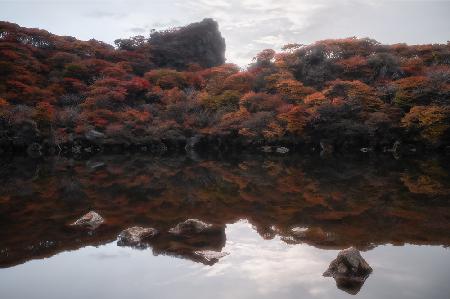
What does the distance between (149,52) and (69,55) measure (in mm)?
10916

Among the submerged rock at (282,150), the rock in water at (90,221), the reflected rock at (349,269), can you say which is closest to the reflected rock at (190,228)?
the rock in water at (90,221)

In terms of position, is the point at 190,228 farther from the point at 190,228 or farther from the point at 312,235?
the point at 312,235

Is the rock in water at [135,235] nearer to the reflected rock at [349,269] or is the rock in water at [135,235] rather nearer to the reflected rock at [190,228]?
the reflected rock at [190,228]

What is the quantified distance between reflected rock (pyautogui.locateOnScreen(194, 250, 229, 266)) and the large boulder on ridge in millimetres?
43641

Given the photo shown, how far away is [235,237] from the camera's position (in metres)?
8.77

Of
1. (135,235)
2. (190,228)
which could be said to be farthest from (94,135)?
(190,228)

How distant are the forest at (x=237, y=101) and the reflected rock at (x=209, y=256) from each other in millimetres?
22873

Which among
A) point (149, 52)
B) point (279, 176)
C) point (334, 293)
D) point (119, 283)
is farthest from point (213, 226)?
point (149, 52)

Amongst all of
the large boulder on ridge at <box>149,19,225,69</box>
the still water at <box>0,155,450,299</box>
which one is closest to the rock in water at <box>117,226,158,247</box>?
the still water at <box>0,155,450,299</box>

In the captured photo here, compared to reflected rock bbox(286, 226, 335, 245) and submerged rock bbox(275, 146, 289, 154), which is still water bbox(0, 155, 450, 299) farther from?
submerged rock bbox(275, 146, 289, 154)

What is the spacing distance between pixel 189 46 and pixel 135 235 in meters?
46.4

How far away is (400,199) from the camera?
11953 mm

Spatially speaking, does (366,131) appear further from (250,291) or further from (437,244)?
(250,291)

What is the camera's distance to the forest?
1118 inches
